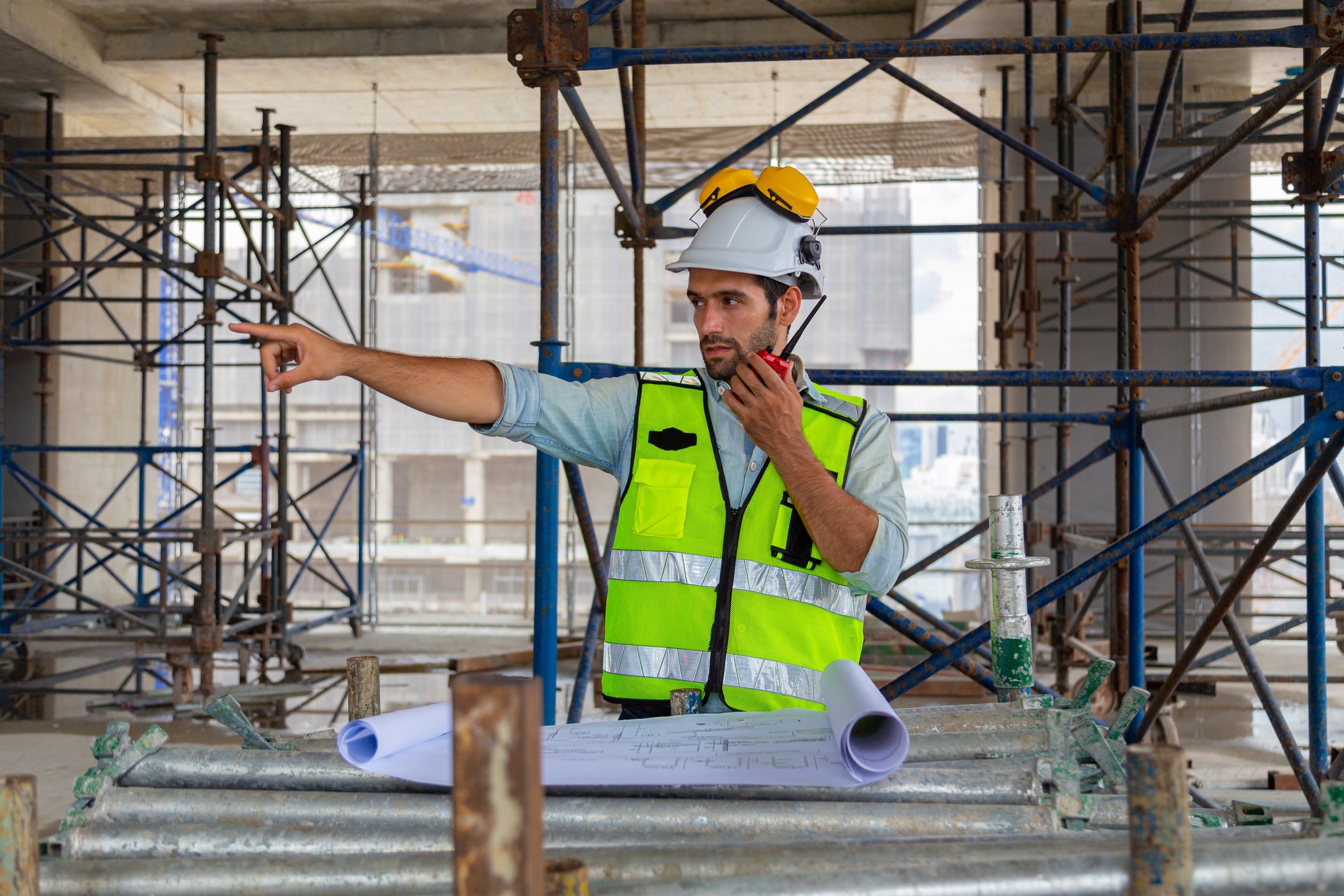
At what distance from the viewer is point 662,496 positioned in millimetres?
2520

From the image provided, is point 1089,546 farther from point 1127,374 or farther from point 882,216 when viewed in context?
point 882,216

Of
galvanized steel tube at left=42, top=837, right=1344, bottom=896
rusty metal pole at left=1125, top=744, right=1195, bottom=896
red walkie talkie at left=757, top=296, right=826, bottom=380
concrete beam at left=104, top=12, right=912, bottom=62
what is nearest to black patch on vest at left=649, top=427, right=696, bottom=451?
red walkie talkie at left=757, top=296, right=826, bottom=380

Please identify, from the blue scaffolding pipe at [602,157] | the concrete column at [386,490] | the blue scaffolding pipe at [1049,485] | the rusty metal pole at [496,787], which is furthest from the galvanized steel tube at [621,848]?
the concrete column at [386,490]

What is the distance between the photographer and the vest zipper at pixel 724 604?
241 cm

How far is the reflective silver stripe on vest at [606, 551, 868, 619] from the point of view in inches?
96.2

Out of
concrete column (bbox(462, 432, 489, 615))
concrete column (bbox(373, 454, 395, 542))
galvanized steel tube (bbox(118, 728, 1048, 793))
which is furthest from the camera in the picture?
concrete column (bbox(373, 454, 395, 542))

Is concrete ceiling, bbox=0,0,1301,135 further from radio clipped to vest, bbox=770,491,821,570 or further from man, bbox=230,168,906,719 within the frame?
radio clipped to vest, bbox=770,491,821,570

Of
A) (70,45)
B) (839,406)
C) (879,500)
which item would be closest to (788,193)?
(839,406)

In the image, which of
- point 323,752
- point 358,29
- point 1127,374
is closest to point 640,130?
point 1127,374

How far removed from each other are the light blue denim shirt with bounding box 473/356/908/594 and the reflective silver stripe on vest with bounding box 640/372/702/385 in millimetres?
24

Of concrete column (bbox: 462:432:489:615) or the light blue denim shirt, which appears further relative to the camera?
concrete column (bbox: 462:432:489:615)

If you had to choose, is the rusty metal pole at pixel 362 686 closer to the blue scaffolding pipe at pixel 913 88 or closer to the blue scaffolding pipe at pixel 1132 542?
the blue scaffolding pipe at pixel 1132 542

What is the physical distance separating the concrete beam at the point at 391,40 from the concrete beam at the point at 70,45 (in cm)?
21

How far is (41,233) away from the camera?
41.2ft
